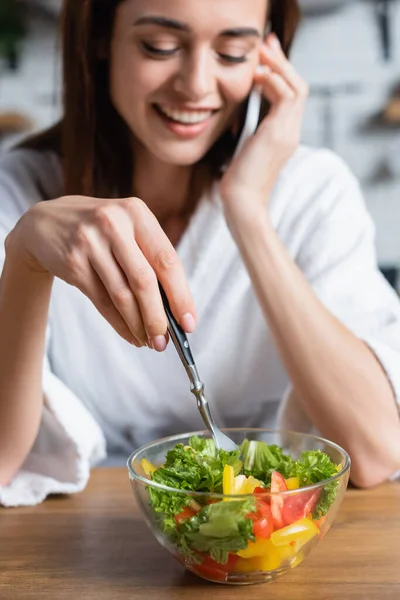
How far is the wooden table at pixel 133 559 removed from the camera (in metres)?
0.72

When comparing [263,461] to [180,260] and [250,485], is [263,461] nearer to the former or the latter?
[250,485]

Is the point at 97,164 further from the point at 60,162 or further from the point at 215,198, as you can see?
the point at 215,198

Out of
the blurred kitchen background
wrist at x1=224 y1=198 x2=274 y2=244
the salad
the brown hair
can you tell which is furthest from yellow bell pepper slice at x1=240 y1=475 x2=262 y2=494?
the blurred kitchen background

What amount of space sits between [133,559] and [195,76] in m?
0.79

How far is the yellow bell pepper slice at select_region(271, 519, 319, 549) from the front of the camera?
2.25ft

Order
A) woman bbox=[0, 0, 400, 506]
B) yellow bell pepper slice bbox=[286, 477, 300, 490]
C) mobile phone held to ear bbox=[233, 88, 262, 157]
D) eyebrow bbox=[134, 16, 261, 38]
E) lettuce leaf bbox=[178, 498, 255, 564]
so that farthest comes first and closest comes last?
mobile phone held to ear bbox=[233, 88, 262, 157], eyebrow bbox=[134, 16, 261, 38], woman bbox=[0, 0, 400, 506], yellow bell pepper slice bbox=[286, 477, 300, 490], lettuce leaf bbox=[178, 498, 255, 564]

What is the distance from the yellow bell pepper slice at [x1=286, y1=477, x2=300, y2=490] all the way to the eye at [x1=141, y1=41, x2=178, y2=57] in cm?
78

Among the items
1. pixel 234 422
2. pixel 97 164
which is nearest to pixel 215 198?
pixel 97 164

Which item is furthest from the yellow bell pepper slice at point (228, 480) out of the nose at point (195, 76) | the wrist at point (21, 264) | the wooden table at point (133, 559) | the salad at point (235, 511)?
the nose at point (195, 76)

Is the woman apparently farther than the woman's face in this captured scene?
No

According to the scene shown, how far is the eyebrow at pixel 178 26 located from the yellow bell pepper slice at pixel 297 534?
84 cm

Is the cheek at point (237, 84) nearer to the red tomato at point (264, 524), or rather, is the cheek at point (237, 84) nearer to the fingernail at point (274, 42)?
the fingernail at point (274, 42)

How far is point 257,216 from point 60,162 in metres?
0.51

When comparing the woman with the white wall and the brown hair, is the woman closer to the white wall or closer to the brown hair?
the brown hair
